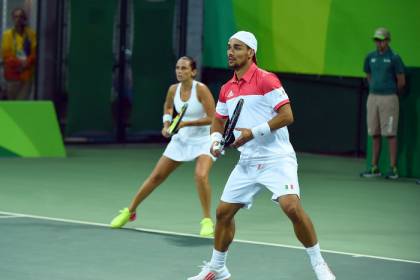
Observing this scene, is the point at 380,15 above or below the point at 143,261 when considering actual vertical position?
above

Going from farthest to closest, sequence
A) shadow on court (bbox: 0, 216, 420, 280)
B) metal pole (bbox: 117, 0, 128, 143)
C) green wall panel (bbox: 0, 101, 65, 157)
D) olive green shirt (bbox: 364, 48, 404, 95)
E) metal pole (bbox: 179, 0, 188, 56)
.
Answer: metal pole (bbox: 179, 0, 188, 56) → metal pole (bbox: 117, 0, 128, 143) → green wall panel (bbox: 0, 101, 65, 157) → olive green shirt (bbox: 364, 48, 404, 95) → shadow on court (bbox: 0, 216, 420, 280)

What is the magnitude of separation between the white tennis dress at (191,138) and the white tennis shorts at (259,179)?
295 centimetres

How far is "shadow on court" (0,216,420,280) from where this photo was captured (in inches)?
375

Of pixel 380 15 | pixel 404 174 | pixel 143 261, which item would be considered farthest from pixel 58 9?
pixel 143 261

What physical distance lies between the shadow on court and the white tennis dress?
86 centimetres

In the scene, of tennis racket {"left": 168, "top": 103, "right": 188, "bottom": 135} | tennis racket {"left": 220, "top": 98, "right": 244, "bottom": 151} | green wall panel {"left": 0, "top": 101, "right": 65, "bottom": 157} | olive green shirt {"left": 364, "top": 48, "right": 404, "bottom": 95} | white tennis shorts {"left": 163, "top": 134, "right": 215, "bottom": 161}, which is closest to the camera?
tennis racket {"left": 220, "top": 98, "right": 244, "bottom": 151}

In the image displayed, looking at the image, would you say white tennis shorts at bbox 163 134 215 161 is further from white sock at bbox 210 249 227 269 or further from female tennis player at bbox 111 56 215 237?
white sock at bbox 210 249 227 269

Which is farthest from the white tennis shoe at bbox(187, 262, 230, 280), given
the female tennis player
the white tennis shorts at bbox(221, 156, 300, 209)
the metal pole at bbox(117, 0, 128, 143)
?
the metal pole at bbox(117, 0, 128, 143)

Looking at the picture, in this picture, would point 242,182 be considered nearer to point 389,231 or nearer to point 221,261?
point 221,261

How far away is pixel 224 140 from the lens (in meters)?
8.95

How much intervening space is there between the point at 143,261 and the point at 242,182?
150 cm

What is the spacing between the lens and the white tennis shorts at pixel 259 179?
29.3 ft

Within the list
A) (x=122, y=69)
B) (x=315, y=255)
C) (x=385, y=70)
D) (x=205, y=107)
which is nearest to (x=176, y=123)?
(x=205, y=107)

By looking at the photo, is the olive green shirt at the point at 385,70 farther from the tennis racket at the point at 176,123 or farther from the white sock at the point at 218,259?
the white sock at the point at 218,259
